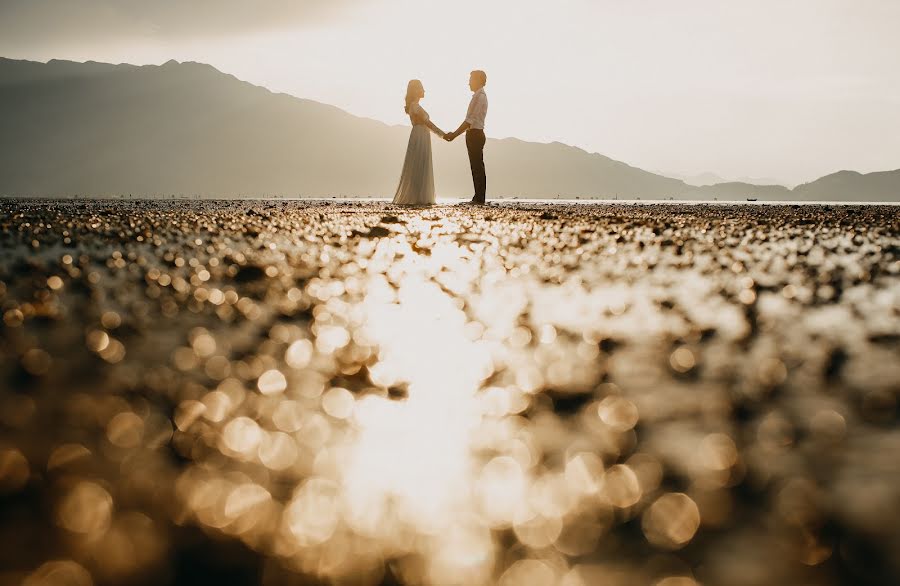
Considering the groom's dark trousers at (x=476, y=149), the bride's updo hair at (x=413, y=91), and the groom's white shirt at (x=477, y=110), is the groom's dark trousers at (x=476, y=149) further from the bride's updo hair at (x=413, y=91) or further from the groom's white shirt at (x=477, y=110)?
the bride's updo hair at (x=413, y=91)

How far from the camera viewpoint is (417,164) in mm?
22266

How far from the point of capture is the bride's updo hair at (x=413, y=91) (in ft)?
73.4

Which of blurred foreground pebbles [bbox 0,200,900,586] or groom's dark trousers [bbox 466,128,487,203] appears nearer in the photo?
blurred foreground pebbles [bbox 0,200,900,586]

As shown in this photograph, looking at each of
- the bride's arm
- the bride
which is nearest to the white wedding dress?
the bride

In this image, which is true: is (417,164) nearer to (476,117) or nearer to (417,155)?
(417,155)

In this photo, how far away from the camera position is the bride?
22.2 meters

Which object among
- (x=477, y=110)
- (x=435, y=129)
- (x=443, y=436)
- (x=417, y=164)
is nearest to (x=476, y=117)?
(x=477, y=110)

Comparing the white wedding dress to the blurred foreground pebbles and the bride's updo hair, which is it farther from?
the blurred foreground pebbles

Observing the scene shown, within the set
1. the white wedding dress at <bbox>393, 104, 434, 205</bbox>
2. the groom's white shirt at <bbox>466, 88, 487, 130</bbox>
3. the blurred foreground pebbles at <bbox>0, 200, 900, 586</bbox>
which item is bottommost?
the blurred foreground pebbles at <bbox>0, 200, 900, 586</bbox>

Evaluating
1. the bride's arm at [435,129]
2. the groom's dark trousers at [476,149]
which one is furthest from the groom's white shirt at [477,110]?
the bride's arm at [435,129]

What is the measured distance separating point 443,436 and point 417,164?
68.0ft

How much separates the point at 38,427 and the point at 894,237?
10.6 meters

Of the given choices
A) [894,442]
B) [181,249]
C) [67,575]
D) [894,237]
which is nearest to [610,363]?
[894,442]

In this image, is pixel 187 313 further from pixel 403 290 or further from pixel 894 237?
pixel 894 237
